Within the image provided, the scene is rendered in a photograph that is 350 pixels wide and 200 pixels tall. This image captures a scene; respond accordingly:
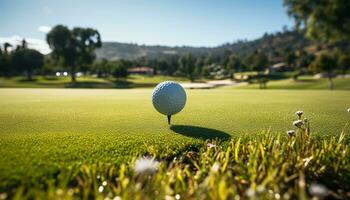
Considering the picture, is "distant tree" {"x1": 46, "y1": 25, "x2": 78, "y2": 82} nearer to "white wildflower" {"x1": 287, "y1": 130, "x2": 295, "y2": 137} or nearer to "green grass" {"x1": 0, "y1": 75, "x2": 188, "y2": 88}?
"green grass" {"x1": 0, "y1": 75, "x2": 188, "y2": 88}

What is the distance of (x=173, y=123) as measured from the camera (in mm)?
9617

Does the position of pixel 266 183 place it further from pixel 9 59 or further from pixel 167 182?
pixel 9 59

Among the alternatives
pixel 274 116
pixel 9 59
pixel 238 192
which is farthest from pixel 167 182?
pixel 9 59

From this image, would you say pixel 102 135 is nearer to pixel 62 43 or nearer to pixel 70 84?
pixel 70 84

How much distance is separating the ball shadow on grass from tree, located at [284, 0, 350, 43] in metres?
20.7

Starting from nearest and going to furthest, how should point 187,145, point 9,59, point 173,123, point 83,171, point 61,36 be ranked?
1. point 83,171
2. point 187,145
3. point 173,123
4. point 61,36
5. point 9,59

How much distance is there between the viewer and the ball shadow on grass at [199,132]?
7.71m

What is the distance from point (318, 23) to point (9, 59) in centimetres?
8483

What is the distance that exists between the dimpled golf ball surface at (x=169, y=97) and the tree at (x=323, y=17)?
2018 centimetres

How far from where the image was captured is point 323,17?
2669 cm

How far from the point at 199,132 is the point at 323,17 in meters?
22.9

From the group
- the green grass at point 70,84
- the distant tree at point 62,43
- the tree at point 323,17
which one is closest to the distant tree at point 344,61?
the green grass at point 70,84

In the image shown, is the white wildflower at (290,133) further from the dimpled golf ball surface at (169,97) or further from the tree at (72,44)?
the tree at (72,44)

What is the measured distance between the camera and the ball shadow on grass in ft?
25.3
